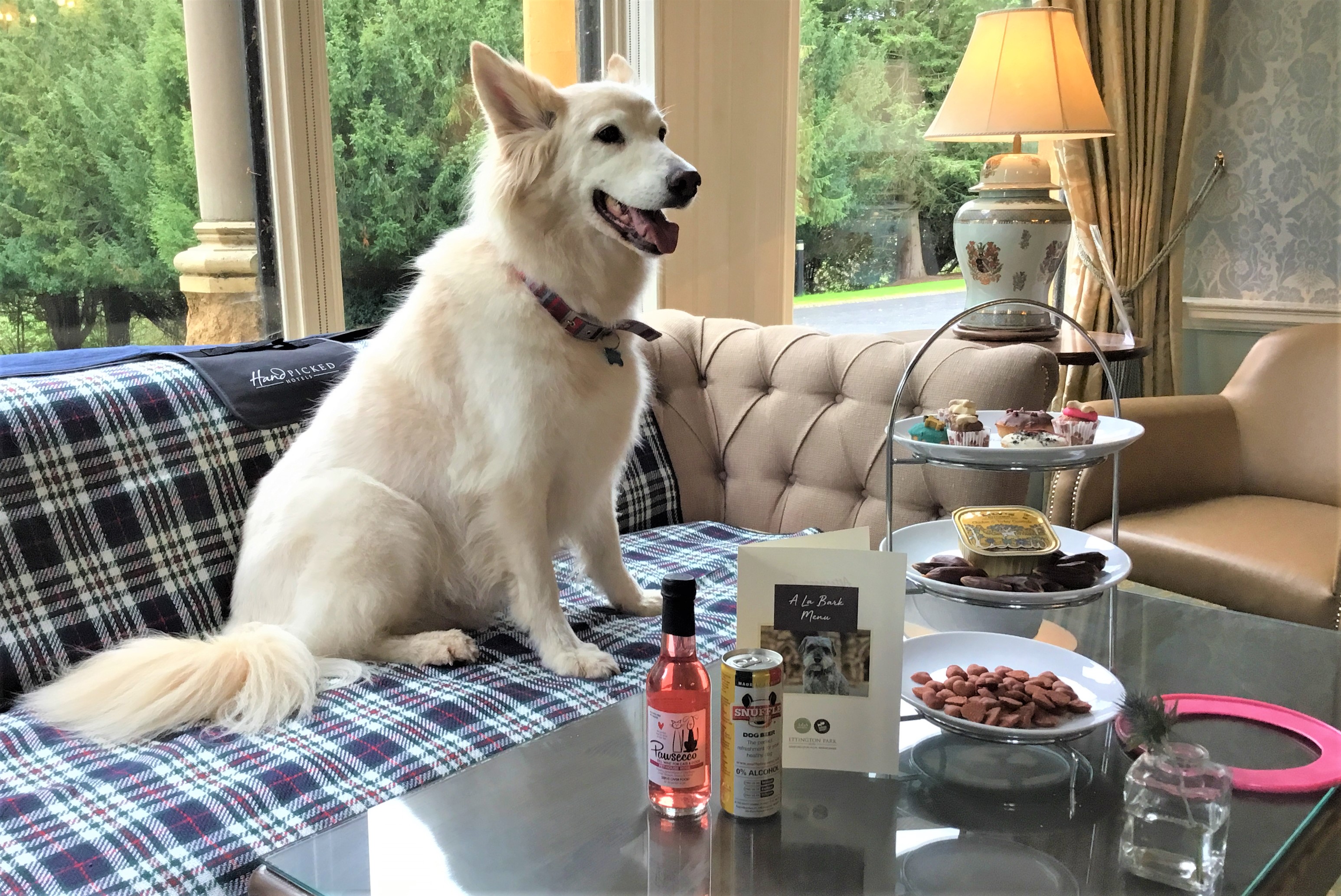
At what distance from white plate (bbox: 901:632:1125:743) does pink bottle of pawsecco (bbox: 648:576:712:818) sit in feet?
0.88

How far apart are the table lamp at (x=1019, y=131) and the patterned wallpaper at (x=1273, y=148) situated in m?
0.86

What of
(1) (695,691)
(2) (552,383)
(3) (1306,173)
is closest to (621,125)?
(2) (552,383)

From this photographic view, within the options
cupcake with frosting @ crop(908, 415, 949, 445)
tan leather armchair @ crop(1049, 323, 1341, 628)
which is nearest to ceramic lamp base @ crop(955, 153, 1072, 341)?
tan leather armchair @ crop(1049, 323, 1341, 628)

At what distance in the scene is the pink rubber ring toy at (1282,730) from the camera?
978 millimetres

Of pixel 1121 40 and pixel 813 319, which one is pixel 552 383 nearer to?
pixel 813 319

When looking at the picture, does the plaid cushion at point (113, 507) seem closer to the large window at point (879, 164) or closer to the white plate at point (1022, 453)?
the white plate at point (1022, 453)

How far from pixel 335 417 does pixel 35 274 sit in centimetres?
77

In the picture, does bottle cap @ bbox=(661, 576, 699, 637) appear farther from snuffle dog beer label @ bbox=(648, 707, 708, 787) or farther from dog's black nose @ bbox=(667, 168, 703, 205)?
dog's black nose @ bbox=(667, 168, 703, 205)

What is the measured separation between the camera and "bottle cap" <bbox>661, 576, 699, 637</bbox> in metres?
0.85

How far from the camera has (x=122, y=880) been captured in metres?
1.00

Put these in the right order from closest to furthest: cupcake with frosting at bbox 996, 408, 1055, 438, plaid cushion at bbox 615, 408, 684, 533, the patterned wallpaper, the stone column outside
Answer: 1. cupcake with frosting at bbox 996, 408, 1055, 438
2. the stone column outside
3. plaid cushion at bbox 615, 408, 684, 533
4. the patterned wallpaper

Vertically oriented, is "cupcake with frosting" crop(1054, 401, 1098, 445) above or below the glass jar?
above

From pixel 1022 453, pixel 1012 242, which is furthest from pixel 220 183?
pixel 1012 242

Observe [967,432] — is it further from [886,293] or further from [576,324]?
[886,293]
